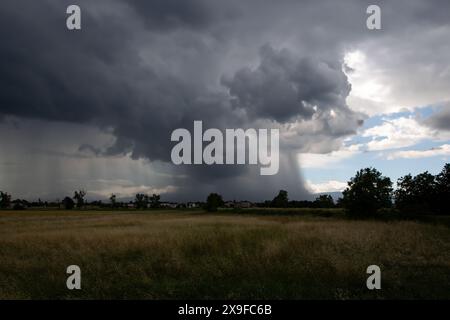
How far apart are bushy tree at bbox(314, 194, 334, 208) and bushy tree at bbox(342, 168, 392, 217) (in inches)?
2727

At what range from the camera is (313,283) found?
364 inches

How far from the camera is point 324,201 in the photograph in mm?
131875

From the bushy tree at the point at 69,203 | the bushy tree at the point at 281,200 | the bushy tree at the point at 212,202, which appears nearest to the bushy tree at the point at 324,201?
the bushy tree at the point at 281,200

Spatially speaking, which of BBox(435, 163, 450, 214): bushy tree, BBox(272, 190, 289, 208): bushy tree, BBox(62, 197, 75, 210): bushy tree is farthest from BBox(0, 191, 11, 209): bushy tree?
BBox(435, 163, 450, 214): bushy tree

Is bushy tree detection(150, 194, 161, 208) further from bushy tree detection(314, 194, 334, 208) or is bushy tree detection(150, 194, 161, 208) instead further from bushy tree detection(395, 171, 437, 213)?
bushy tree detection(395, 171, 437, 213)

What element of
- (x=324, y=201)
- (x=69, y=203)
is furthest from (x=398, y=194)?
(x=69, y=203)

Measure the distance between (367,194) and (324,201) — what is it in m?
78.3

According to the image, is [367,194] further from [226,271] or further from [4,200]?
[4,200]

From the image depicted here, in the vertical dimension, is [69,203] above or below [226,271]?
below
